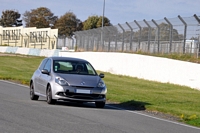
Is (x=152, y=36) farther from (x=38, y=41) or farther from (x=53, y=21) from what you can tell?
(x=53, y=21)

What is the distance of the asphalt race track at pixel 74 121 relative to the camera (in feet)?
35.3

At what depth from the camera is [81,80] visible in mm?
15609

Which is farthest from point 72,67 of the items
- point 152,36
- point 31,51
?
point 31,51

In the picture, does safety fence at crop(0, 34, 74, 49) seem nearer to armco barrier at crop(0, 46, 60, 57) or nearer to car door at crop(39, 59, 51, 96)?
armco barrier at crop(0, 46, 60, 57)

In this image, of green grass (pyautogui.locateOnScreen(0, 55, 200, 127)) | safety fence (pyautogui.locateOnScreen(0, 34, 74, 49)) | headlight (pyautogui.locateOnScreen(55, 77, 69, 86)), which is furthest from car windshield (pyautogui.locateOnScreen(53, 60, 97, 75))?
safety fence (pyautogui.locateOnScreen(0, 34, 74, 49))

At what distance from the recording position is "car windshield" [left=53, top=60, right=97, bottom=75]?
54.3 feet

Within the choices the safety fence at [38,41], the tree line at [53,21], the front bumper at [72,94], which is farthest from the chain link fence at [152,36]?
the tree line at [53,21]

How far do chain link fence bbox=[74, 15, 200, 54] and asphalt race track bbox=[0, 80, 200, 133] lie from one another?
46.6 feet

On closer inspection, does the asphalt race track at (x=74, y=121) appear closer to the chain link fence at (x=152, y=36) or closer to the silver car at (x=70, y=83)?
the silver car at (x=70, y=83)

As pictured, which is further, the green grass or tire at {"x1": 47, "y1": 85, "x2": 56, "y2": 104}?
the green grass

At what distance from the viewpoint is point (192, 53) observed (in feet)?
96.0

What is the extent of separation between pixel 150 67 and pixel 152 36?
3.70 metres

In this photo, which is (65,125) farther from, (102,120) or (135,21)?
(135,21)

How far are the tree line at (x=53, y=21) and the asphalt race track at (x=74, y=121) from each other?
9587cm
